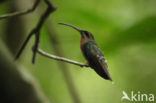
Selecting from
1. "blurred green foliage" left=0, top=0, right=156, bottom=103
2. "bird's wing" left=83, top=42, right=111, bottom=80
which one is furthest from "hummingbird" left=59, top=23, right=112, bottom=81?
"blurred green foliage" left=0, top=0, right=156, bottom=103

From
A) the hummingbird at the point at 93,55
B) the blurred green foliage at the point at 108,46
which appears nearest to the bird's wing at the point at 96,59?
the hummingbird at the point at 93,55

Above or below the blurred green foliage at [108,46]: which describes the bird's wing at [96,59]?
above

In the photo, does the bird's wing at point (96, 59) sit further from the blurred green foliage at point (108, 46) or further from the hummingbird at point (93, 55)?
the blurred green foliage at point (108, 46)

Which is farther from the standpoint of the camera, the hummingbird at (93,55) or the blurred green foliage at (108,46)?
the blurred green foliage at (108,46)
